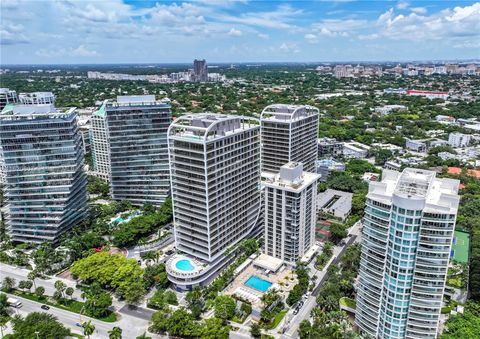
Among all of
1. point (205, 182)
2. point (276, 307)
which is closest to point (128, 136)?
point (205, 182)

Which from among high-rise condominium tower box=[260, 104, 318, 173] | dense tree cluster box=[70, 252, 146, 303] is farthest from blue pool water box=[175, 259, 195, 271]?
high-rise condominium tower box=[260, 104, 318, 173]

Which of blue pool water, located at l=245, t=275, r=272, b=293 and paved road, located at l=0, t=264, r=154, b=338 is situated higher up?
blue pool water, located at l=245, t=275, r=272, b=293

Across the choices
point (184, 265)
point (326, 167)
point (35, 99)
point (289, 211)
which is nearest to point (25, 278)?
point (184, 265)

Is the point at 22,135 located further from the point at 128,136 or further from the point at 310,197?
the point at 310,197

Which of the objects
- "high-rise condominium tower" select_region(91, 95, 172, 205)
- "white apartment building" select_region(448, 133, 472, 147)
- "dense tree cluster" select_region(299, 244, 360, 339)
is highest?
"high-rise condominium tower" select_region(91, 95, 172, 205)

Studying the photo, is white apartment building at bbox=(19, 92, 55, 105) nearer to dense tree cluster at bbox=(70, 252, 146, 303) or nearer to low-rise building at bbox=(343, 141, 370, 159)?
dense tree cluster at bbox=(70, 252, 146, 303)

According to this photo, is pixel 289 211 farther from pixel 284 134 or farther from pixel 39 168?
pixel 39 168
